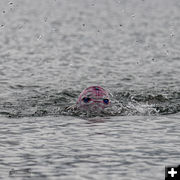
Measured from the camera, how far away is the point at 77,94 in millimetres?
19703

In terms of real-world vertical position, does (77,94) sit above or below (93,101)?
above

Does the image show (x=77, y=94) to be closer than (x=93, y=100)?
No

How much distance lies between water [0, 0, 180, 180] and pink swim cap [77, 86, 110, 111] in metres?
0.31

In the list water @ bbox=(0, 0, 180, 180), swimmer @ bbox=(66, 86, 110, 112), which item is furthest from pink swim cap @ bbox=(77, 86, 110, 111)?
water @ bbox=(0, 0, 180, 180)

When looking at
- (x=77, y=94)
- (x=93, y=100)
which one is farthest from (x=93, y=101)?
(x=77, y=94)

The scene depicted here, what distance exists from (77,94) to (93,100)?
3384 millimetres

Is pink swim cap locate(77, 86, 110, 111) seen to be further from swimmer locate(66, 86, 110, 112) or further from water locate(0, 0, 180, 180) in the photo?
water locate(0, 0, 180, 180)

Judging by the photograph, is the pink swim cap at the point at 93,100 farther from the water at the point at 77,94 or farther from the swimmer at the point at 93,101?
the water at the point at 77,94

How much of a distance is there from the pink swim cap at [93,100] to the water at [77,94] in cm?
31

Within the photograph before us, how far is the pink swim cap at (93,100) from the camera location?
1636 centimetres

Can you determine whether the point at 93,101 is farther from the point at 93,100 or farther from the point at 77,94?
the point at 77,94

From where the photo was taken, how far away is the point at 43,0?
235 feet

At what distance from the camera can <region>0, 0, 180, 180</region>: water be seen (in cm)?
1169

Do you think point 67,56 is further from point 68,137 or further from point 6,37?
point 68,137
